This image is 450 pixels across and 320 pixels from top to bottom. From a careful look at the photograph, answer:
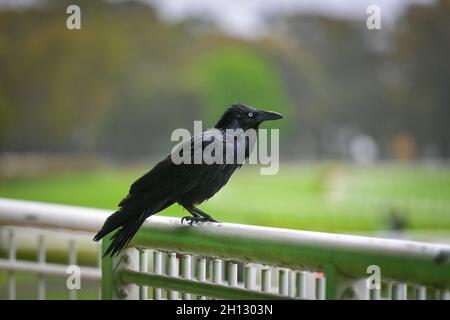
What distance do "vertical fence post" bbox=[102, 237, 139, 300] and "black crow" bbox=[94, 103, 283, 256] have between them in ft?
0.07

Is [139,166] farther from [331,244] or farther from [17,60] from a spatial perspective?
[331,244]

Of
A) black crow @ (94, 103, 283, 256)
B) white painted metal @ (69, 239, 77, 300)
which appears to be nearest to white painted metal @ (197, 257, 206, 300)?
black crow @ (94, 103, 283, 256)

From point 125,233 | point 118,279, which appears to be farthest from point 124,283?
point 125,233

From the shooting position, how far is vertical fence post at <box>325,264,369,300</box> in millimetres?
889

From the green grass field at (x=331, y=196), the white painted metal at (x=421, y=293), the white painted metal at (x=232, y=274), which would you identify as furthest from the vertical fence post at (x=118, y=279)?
the green grass field at (x=331, y=196)

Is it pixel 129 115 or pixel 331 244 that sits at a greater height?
pixel 129 115

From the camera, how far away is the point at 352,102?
6707 mm

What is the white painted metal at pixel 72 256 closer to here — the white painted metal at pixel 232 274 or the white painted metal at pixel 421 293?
the white painted metal at pixel 232 274

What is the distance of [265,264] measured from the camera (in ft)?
3.24

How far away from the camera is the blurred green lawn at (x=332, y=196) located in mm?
6598

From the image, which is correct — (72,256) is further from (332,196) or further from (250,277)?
(332,196)

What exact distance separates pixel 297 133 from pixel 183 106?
1067 mm
